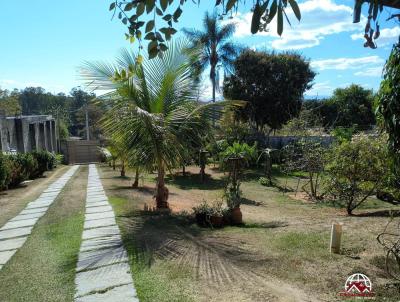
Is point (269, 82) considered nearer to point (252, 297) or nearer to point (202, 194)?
point (202, 194)

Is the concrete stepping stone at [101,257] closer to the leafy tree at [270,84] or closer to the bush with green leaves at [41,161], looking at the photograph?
the bush with green leaves at [41,161]

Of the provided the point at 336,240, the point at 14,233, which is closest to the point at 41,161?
the point at 14,233

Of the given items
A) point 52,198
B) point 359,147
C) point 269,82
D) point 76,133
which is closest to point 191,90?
point 359,147

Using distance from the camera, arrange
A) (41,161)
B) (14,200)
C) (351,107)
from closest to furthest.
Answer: (14,200)
(41,161)
(351,107)

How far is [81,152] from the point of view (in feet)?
114

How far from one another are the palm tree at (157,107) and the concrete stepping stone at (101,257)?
2.94 m

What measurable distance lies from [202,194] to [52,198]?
518 centimetres

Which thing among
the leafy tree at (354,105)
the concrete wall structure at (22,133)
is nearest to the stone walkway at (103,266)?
the concrete wall structure at (22,133)

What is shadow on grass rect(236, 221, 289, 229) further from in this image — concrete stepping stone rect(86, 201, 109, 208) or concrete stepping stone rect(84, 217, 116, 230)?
concrete stepping stone rect(86, 201, 109, 208)

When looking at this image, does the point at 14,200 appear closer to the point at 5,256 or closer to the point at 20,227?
the point at 20,227

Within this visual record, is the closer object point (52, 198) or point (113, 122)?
point (113, 122)

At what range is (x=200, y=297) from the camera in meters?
3.68

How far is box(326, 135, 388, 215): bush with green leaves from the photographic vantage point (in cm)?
891

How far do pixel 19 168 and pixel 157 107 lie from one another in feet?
30.2
